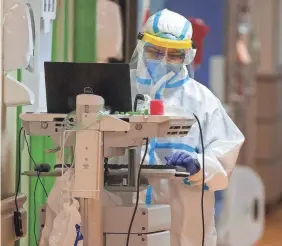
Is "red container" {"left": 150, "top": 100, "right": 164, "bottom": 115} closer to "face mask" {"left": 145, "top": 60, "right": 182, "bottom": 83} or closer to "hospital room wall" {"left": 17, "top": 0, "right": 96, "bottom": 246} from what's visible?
"face mask" {"left": 145, "top": 60, "right": 182, "bottom": 83}

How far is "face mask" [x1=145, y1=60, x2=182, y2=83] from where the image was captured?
2.07 m

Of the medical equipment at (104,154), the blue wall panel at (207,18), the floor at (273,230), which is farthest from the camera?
the floor at (273,230)

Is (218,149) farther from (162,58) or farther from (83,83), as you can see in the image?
(83,83)

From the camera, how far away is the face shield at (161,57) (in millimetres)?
2029

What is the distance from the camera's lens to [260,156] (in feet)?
17.2

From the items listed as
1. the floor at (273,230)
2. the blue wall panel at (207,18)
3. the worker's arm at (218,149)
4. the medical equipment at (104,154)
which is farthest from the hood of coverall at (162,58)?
the floor at (273,230)

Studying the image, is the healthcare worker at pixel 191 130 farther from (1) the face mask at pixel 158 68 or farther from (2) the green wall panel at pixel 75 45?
(2) the green wall panel at pixel 75 45

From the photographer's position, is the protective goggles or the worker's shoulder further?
the worker's shoulder

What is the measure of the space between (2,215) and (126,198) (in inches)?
14.5

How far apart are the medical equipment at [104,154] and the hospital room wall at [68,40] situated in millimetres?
579

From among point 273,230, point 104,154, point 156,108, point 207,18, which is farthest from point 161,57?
point 273,230

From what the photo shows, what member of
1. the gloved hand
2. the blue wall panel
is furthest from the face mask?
the blue wall panel

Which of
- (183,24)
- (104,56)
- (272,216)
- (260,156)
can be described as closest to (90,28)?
(104,56)

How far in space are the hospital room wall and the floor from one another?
215 centimetres
